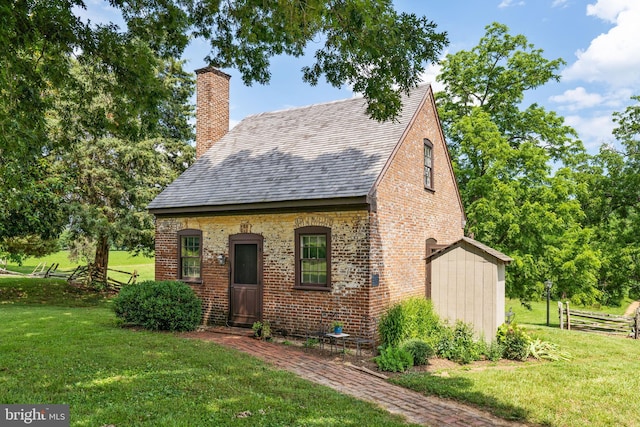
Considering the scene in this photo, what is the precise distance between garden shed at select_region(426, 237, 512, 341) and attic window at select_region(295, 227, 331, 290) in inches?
117

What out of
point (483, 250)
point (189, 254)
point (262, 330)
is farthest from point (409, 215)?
point (189, 254)

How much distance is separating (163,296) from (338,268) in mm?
4646

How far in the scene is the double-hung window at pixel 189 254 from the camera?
42.4 feet

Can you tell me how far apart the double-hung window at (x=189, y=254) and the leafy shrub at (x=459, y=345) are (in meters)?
7.11

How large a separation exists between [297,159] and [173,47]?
15.4 feet

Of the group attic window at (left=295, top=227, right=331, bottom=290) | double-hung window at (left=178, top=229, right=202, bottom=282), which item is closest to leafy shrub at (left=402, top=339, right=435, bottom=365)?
attic window at (left=295, top=227, right=331, bottom=290)

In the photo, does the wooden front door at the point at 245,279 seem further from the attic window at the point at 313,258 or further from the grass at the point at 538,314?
the grass at the point at 538,314

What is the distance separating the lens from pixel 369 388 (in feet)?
24.0

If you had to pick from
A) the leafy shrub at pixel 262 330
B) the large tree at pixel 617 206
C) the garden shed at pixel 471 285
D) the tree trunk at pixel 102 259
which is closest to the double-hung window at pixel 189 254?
the leafy shrub at pixel 262 330

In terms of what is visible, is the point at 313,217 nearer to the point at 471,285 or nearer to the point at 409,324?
the point at 409,324

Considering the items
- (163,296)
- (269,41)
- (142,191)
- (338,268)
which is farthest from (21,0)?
(142,191)

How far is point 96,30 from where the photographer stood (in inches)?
308

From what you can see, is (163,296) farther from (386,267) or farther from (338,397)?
(338,397)

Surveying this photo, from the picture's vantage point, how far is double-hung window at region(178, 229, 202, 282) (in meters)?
12.9
